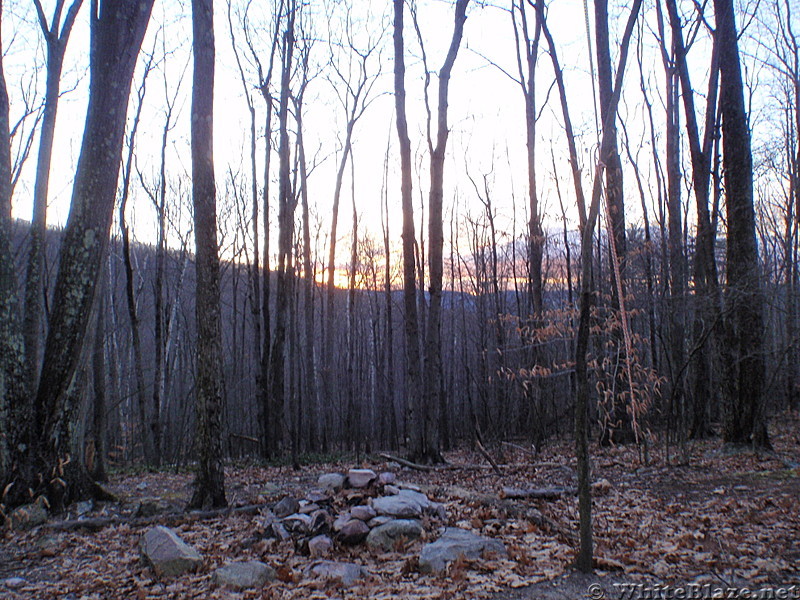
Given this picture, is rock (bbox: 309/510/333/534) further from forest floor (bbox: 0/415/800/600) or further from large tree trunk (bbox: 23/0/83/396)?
large tree trunk (bbox: 23/0/83/396)

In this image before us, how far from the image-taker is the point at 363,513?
560 centimetres

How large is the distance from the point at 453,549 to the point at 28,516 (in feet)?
15.5

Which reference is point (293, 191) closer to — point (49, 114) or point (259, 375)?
point (259, 375)

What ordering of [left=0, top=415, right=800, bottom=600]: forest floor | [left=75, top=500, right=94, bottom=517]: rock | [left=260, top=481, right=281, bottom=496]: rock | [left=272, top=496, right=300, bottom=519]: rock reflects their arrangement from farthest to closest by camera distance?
[left=260, top=481, right=281, bottom=496]: rock, [left=75, top=500, right=94, bottom=517]: rock, [left=272, top=496, right=300, bottom=519]: rock, [left=0, top=415, right=800, bottom=600]: forest floor

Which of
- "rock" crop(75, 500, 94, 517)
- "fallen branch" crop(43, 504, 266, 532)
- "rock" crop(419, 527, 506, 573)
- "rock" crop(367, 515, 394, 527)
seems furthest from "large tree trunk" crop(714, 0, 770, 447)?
"rock" crop(75, 500, 94, 517)

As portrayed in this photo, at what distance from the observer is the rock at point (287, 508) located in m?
6.14

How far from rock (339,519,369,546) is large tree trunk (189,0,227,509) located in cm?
236

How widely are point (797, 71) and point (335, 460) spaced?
791 inches

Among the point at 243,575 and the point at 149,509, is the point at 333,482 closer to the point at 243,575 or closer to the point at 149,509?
the point at 149,509

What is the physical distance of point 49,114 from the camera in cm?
953

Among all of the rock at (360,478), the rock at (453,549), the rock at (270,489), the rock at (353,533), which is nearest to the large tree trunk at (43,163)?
the rock at (270,489)

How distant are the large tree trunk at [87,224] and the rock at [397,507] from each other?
382 centimetres

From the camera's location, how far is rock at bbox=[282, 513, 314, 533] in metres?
5.59

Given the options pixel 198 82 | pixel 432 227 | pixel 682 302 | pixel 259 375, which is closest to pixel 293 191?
pixel 259 375
